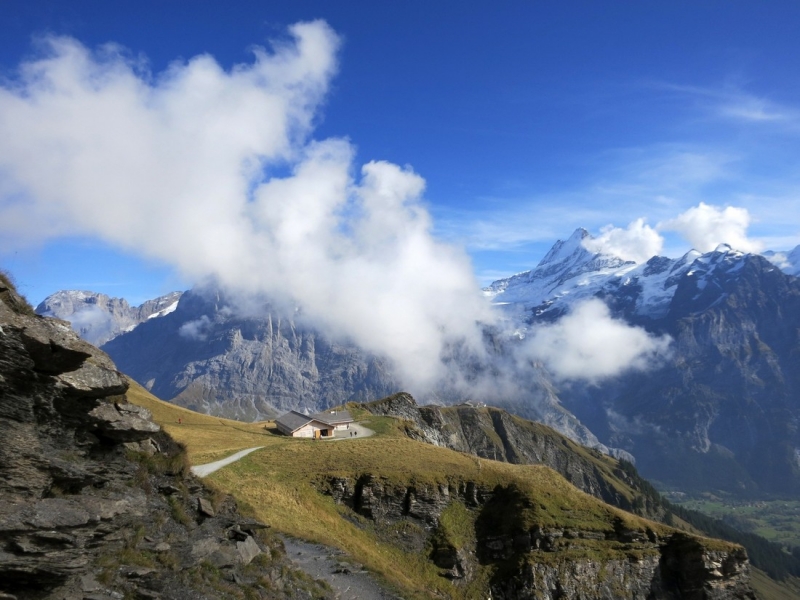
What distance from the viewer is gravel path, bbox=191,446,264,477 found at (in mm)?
44081

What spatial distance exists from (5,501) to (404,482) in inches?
1703

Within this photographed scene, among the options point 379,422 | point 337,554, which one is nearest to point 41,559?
point 337,554

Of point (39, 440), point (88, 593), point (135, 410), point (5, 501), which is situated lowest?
point (88, 593)

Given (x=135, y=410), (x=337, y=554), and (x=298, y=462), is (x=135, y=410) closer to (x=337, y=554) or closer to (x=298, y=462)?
(x=337, y=554)

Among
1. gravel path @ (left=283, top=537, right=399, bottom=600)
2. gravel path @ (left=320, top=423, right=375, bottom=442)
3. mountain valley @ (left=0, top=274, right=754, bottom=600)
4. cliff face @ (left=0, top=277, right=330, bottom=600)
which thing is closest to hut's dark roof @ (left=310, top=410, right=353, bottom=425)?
gravel path @ (left=320, top=423, right=375, bottom=442)

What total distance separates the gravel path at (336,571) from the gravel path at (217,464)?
11460 millimetres

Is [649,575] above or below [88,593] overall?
below

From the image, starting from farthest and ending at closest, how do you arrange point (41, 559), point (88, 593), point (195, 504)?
point (195, 504) < point (88, 593) < point (41, 559)

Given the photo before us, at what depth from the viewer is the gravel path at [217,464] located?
44081 millimetres

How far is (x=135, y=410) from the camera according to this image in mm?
22031

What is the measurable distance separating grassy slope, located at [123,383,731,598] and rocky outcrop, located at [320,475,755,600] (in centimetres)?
61

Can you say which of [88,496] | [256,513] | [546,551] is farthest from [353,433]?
[88,496]

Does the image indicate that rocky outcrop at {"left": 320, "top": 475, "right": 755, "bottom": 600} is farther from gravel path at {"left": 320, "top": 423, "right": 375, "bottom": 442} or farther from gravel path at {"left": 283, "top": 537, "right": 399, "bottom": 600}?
gravel path at {"left": 320, "top": 423, "right": 375, "bottom": 442}

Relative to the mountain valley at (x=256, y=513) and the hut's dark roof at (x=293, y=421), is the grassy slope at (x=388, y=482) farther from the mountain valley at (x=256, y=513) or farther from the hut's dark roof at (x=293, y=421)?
the hut's dark roof at (x=293, y=421)
